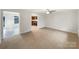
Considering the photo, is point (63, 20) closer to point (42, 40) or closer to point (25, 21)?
point (42, 40)

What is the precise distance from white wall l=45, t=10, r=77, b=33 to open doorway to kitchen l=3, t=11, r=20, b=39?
0.43 metres

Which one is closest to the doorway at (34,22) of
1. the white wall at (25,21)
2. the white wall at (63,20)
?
the white wall at (25,21)

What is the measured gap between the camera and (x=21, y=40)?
193 centimetres

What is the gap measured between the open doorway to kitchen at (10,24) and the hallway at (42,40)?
8cm

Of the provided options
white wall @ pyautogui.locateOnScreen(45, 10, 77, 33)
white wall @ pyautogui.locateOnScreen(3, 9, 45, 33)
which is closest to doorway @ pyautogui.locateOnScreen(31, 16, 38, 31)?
white wall @ pyautogui.locateOnScreen(3, 9, 45, 33)

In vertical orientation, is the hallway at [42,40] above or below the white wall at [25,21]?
below

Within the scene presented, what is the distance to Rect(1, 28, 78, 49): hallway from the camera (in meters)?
1.92

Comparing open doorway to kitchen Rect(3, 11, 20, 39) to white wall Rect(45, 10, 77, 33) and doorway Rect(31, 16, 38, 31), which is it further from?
white wall Rect(45, 10, 77, 33)

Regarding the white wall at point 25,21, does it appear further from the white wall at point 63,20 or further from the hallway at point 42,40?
the white wall at point 63,20

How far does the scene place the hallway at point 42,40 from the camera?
1.92m
